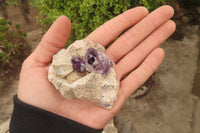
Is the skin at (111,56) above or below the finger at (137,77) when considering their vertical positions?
above

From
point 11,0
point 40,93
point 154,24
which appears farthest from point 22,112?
point 11,0

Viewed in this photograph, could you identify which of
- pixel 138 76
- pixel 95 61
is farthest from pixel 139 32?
pixel 95 61

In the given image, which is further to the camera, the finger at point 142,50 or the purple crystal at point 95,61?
the finger at point 142,50

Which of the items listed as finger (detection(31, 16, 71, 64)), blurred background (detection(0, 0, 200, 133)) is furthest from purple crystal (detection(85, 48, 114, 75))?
blurred background (detection(0, 0, 200, 133))

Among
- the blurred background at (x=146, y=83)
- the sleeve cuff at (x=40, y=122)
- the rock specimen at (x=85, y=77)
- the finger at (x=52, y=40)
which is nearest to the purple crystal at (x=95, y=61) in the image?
the rock specimen at (x=85, y=77)

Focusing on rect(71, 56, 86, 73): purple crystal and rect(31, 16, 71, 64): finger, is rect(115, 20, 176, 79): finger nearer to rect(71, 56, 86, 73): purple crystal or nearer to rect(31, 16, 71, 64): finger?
rect(71, 56, 86, 73): purple crystal

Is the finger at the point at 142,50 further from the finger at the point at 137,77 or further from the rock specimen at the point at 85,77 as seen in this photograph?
the rock specimen at the point at 85,77

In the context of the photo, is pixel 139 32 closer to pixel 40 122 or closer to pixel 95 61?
pixel 95 61
